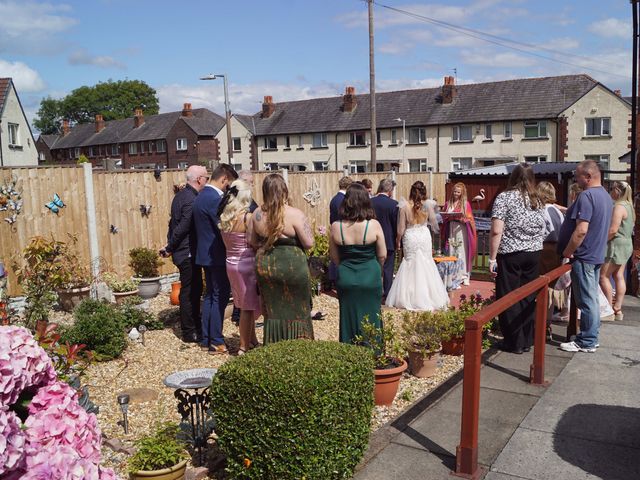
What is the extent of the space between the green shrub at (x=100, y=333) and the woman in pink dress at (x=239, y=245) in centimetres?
137

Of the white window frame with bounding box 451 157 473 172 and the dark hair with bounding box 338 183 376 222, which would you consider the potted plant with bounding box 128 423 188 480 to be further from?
the white window frame with bounding box 451 157 473 172

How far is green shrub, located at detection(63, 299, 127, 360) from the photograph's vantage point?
6.30 meters

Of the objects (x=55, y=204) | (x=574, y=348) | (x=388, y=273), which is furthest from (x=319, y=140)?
(x=574, y=348)

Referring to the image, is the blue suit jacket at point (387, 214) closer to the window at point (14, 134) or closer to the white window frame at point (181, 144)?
the window at point (14, 134)

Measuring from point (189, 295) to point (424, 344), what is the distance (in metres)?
2.96

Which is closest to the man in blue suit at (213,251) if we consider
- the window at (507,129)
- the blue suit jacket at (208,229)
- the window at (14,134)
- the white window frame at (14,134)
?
the blue suit jacket at (208,229)

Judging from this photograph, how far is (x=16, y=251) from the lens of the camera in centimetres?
890

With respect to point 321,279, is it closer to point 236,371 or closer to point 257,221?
point 257,221

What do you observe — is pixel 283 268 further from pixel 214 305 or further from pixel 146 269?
pixel 146 269

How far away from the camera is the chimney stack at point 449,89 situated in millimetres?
45281

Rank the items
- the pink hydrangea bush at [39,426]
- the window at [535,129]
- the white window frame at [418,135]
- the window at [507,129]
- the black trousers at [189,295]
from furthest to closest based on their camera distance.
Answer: the white window frame at [418,135], the window at [507,129], the window at [535,129], the black trousers at [189,295], the pink hydrangea bush at [39,426]

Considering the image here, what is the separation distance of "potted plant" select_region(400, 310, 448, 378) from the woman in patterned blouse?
83 centimetres

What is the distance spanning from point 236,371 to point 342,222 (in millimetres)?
2343

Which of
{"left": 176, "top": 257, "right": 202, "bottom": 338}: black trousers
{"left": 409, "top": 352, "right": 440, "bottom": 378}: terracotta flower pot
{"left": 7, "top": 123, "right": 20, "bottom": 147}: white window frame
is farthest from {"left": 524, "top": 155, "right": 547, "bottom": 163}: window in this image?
{"left": 409, "top": 352, "right": 440, "bottom": 378}: terracotta flower pot
